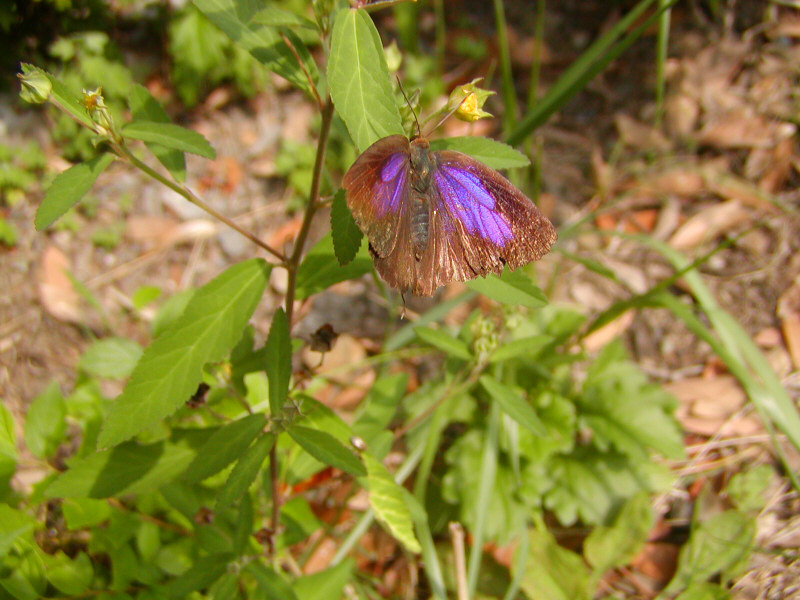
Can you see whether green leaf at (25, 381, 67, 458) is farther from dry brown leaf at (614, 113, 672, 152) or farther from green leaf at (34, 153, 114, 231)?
dry brown leaf at (614, 113, 672, 152)

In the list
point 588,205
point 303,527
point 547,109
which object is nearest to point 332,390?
point 303,527

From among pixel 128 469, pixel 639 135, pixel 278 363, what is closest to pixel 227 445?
pixel 278 363

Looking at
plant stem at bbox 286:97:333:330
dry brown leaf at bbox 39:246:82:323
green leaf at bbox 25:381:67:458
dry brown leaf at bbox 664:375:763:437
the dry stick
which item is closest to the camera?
plant stem at bbox 286:97:333:330

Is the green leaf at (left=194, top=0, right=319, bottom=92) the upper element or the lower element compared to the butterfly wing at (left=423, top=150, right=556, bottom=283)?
upper

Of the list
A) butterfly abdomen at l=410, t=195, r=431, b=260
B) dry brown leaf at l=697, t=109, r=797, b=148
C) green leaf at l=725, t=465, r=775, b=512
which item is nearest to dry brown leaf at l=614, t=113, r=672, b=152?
dry brown leaf at l=697, t=109, r=797, b=148

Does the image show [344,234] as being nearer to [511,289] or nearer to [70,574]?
[511,289]

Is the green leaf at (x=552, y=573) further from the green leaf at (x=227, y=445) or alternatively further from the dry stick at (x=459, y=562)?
the green leaf at (x=227, y=445)

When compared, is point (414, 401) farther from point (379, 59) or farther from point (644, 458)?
point (379, 59)

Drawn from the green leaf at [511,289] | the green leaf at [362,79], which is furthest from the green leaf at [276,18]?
the green leaf at [511,289]
